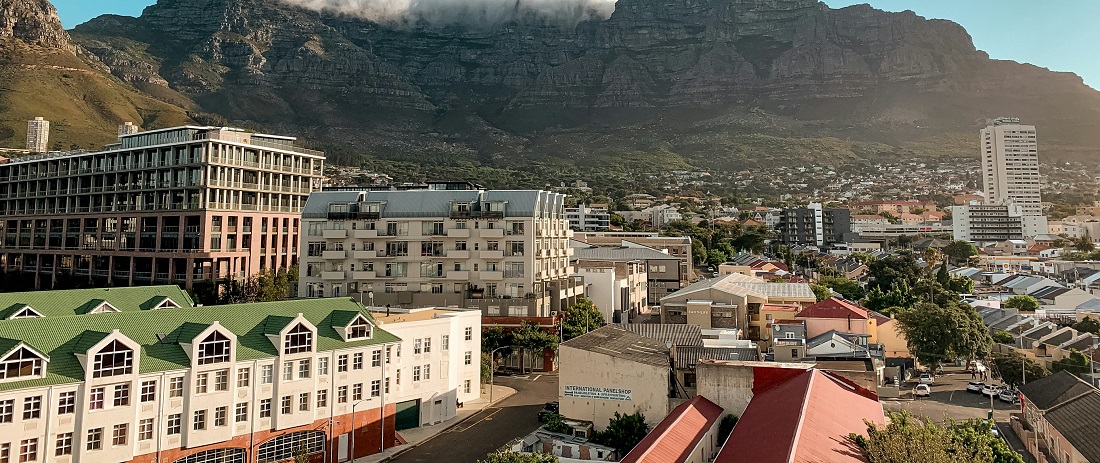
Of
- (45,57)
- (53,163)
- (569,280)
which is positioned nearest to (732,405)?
(569,280)

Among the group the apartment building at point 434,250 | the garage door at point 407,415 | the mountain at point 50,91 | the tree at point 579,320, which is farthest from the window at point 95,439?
the mountain at point 50,91

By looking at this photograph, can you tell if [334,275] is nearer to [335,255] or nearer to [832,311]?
[335,255]

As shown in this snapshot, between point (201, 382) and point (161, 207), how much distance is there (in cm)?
6676

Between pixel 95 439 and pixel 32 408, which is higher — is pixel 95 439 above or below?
below

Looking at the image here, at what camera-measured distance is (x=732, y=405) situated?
3947 centimetres

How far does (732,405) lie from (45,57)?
218 m

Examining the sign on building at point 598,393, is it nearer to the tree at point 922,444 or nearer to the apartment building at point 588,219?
the tree at point 922,444

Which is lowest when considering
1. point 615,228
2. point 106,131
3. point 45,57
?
point 615,228

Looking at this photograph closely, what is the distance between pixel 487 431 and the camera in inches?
1848

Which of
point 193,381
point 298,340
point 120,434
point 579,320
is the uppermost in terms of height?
point 298,340

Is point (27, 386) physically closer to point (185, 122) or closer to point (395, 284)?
point (395, 284)

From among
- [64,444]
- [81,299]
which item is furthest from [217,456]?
[81,299]

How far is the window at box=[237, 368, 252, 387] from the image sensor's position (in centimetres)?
3722

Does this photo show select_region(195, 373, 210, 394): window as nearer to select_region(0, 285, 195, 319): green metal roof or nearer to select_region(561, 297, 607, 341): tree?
select_region(0, 285, 195, 319): green metal roof
